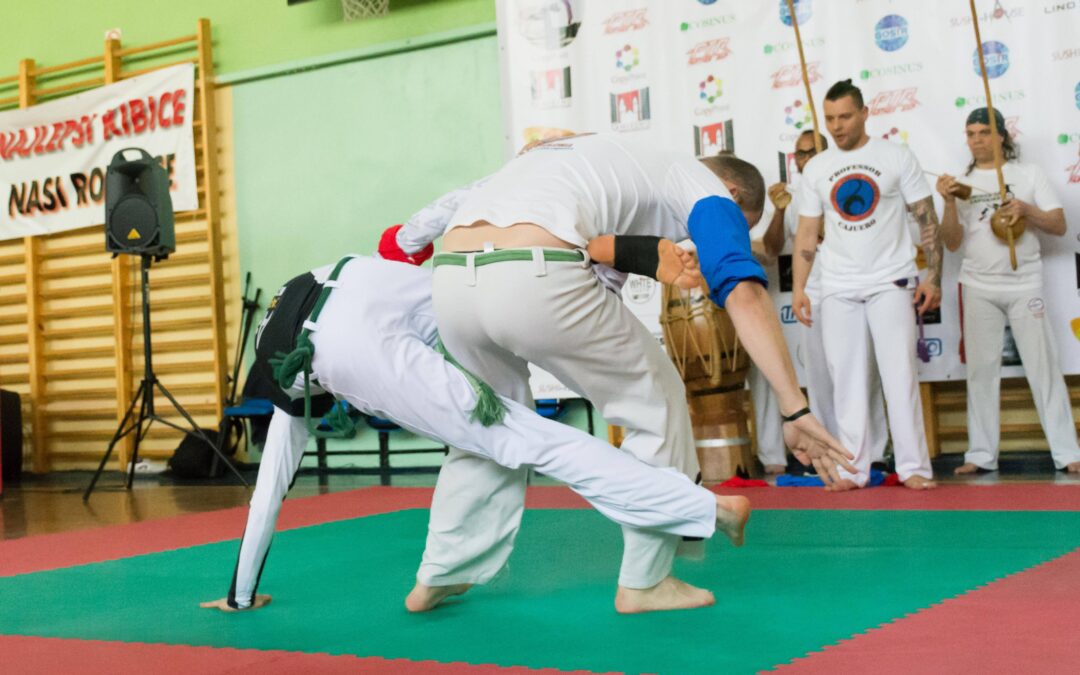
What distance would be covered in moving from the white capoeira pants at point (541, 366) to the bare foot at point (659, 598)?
0.8 inches

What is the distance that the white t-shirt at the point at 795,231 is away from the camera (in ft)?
19.2

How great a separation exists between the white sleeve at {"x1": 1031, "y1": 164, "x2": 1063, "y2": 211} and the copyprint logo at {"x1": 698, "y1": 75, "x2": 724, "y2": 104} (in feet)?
5.31

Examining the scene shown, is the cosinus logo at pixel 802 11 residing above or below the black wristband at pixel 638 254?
above

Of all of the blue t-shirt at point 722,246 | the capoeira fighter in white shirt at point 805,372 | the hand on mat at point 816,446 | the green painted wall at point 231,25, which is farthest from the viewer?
the green painted wall at point 231,25

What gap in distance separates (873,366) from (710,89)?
70.2 inches

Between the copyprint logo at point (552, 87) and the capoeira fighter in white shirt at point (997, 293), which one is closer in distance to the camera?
the capoeira fighter in white shirt at point (997, 293)

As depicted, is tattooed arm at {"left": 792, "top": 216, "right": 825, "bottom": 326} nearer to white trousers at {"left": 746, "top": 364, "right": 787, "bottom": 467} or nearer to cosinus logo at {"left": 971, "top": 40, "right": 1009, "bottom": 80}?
white trousers at {"left": 746, "top": 364, "right": 787, "bottom": 467}

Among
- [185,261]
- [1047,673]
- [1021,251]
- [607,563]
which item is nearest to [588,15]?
[1021,251]

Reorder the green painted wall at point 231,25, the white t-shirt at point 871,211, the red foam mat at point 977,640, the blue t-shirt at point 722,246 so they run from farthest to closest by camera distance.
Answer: the green painted wall at point 231,25, the white t-shirt at point 871,211, the blue t-shirt at point 722,246, the red foam mat at point 977,640

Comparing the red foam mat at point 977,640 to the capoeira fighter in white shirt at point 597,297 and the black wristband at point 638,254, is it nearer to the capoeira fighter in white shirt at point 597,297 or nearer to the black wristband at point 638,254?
the capoeira fighter in white shirt at point 597,297

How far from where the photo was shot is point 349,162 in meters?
7.79

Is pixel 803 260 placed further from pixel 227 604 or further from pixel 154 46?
pixel 154 46

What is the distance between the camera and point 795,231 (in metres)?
5.96

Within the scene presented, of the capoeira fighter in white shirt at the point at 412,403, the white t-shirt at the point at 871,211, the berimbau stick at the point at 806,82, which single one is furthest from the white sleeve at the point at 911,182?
the capoeira fighter in white shirt at the point at 412,403
